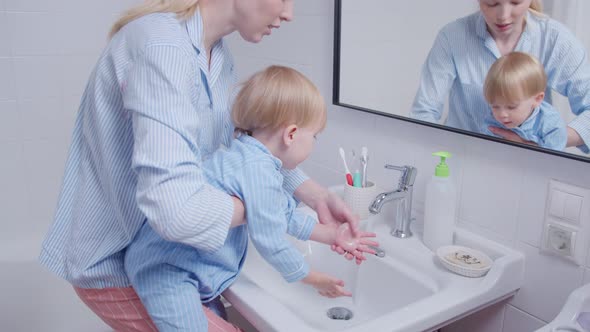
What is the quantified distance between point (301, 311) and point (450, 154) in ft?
1.68

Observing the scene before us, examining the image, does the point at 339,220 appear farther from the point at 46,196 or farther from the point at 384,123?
→ the point at 46,196

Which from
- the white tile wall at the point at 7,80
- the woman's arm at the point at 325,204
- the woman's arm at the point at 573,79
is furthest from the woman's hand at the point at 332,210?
the white tile wall at the point at 7,80

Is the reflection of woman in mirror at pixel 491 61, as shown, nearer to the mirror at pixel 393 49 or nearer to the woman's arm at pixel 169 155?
the mirror at pixel 393 49

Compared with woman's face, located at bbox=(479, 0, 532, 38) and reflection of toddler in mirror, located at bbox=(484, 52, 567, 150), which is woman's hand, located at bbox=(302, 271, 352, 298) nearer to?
reflection of toddler in mirror, located at bbox=(484, 52, 567, 150)

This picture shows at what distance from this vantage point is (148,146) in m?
0.72

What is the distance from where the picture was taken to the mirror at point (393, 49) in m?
0.98

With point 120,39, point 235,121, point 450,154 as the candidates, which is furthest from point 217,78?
point 450,154

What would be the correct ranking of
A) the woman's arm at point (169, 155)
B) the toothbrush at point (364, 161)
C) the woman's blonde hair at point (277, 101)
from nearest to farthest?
the woman's arm at point (169, 155) → the woman's blonde hair at point (277, 101) → the toothbrush at point (364, 161)

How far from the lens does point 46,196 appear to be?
81.4 inches

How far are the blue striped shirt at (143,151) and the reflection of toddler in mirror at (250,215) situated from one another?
6 cm

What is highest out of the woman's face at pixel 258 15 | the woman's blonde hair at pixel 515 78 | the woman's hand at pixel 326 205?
→ the woman's face at pixel 258 15

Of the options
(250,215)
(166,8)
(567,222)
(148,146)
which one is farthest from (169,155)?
(567,222)

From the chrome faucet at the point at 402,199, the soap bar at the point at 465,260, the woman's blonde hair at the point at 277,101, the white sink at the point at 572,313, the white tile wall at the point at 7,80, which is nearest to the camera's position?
the white sink at the point at 572,313

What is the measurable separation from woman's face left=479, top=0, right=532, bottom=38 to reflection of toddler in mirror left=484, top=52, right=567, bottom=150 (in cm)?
5
